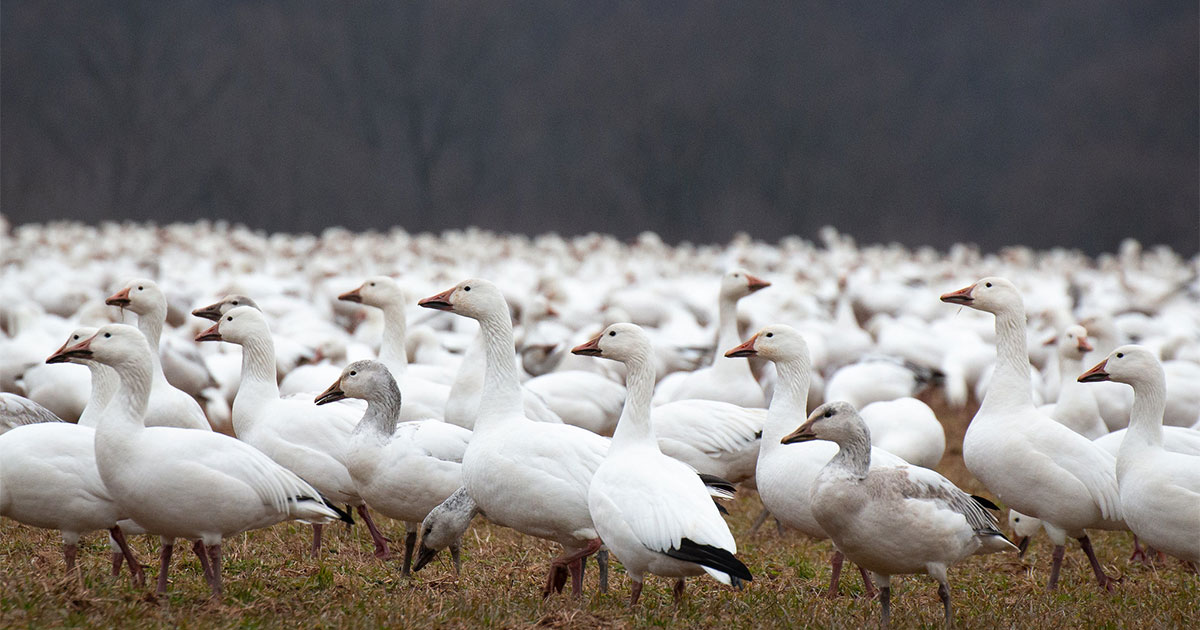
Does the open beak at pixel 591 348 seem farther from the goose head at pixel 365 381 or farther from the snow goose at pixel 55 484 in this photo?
the snow goose at pixel 55 484

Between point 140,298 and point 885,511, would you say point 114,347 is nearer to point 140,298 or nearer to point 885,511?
point 140,298

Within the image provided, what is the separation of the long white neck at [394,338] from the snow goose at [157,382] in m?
1.13

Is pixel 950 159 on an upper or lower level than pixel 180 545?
upper

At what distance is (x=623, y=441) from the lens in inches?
183

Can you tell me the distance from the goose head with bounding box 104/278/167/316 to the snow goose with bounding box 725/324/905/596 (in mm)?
3309

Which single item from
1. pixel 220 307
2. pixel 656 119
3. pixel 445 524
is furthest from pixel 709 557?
pixel 656 119

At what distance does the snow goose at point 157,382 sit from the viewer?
236 inches

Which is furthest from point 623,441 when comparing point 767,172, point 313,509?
point 767,172

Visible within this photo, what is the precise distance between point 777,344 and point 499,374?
1312mm

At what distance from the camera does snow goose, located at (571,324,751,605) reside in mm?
3982

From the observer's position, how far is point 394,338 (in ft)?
22.9

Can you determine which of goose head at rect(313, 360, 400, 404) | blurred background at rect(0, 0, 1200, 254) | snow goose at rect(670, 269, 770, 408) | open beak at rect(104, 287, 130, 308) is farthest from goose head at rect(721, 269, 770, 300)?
blurred background at rect(0, 0, 1200, 254)

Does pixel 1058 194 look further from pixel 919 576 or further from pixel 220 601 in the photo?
pixel 220 601

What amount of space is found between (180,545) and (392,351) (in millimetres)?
1859
